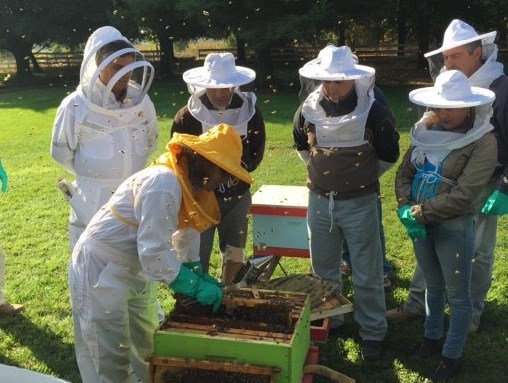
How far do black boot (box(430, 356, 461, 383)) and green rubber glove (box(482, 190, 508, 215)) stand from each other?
2.93 feet

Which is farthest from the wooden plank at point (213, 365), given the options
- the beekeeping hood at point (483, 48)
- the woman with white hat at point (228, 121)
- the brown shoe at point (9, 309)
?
the brown shoe at point (9, 309)

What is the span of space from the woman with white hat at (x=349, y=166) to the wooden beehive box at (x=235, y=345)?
962 millimetres

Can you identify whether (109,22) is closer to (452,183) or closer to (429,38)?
(429,38)

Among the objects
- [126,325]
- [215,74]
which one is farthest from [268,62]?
[126,325]

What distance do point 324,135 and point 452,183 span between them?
76cm

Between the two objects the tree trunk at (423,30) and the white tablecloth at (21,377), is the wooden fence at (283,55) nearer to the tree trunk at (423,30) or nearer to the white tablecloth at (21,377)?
the tree trunk at (423,30)

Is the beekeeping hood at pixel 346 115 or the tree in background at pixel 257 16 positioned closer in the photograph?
the beekeeping hood at pixel 346 115

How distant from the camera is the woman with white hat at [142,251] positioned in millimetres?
2381

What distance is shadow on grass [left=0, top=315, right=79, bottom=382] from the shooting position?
365 centimetres

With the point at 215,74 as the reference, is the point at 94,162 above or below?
below

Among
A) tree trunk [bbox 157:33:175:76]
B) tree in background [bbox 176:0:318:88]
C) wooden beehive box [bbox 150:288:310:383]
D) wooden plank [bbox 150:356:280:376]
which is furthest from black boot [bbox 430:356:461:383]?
tree trunk [bbox 157:33:175:76]

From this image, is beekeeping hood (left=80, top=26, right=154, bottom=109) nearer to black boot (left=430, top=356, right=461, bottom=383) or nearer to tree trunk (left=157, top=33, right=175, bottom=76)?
black boot (left=430, top=356, right=461, bottom=383)

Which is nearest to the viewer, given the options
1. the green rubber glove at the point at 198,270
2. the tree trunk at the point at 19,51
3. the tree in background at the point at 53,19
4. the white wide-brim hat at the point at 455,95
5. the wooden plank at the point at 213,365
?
the wooden plank at the point at 213,365

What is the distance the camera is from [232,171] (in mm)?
2350
